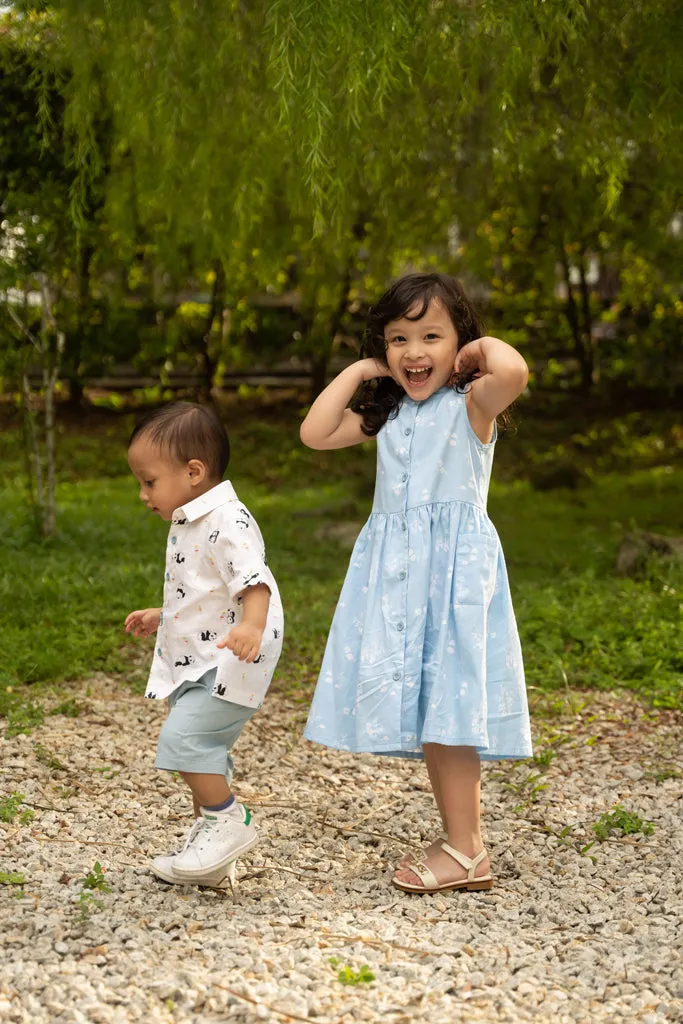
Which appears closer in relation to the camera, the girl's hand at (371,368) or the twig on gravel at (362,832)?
the girl's hand at (371,368)

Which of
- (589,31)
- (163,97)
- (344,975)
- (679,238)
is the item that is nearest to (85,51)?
(163,97)

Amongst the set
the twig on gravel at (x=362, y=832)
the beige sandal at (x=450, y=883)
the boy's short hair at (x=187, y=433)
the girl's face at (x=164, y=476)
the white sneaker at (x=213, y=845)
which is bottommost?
the twig on gravel at (x=362, y=832)

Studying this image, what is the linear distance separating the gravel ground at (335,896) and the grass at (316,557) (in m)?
0.54

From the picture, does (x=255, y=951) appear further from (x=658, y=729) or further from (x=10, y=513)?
(x=10, y=513)

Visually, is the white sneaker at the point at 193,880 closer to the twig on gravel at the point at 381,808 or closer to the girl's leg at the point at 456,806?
the girl's leg at the point at 456,806

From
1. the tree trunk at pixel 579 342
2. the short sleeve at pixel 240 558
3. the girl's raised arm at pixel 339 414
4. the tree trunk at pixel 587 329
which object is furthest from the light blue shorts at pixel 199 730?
the tree trunk at pixel 579 342

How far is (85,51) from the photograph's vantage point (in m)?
4.87

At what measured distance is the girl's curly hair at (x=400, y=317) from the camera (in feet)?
9.77

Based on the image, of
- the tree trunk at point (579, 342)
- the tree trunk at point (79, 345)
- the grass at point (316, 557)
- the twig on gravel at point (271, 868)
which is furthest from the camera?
the tree trunk at point (579, 342)

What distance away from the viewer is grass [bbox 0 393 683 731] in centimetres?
512

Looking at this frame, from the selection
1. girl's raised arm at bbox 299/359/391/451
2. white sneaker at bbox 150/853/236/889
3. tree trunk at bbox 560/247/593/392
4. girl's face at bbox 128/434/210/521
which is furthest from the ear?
tree trunk at bbox 560/247/593/392

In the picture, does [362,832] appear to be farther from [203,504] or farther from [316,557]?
[316,557]

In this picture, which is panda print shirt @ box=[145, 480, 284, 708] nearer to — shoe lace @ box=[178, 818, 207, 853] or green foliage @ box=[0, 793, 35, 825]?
shoe lace @ box=[178, 818, 207, 853]

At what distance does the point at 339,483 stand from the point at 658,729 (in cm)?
649
